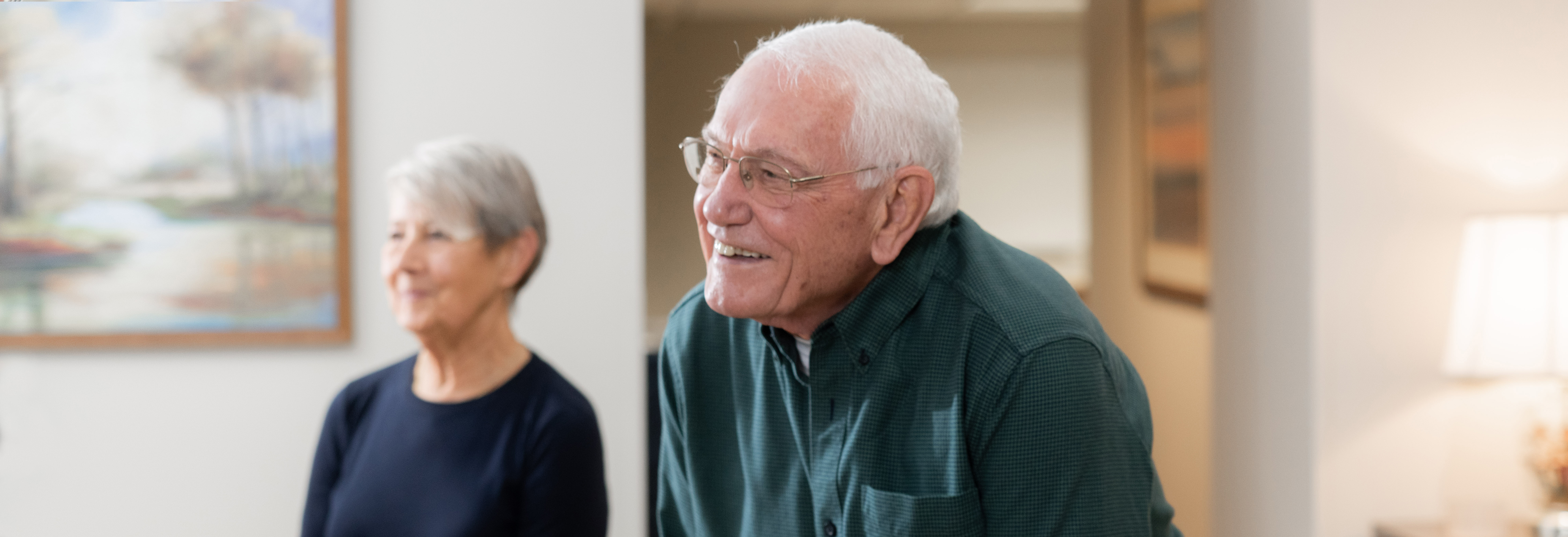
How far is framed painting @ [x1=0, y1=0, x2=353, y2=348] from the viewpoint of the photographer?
2277mm

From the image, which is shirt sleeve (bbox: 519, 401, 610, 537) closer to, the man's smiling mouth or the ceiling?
the man's smiling mouth

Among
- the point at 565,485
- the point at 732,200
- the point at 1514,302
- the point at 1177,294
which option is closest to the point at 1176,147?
the point at 1177,294

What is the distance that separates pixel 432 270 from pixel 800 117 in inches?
42.0

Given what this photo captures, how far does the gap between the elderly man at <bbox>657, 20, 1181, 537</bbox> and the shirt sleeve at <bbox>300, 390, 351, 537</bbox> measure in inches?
38.9

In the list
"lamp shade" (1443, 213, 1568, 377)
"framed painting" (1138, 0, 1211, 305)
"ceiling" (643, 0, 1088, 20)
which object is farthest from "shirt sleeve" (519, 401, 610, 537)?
"ceiling" (643, 0, 1088, 20)

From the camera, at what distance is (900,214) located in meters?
1.13

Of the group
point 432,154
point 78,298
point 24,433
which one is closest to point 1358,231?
point 432,154

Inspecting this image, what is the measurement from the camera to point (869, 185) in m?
1.09

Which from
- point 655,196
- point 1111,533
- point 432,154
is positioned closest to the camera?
point 1111,533

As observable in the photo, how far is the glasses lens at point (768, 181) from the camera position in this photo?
1.08m

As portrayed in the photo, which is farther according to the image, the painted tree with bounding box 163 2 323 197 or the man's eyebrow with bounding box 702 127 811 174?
the painted tree with bounding box 163 2 323 197

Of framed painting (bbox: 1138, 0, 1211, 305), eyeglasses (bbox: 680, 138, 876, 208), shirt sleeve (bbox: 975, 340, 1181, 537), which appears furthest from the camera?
framed painting (bbox: 1138, 0, 1211, 305)

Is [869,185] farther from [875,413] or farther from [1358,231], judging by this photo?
[1358,231]

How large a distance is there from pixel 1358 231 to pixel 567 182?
175cm
